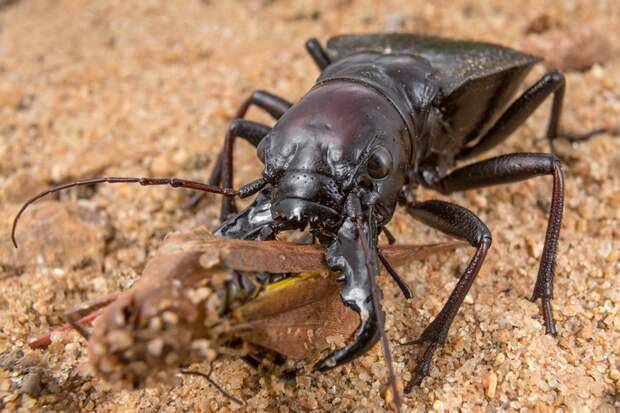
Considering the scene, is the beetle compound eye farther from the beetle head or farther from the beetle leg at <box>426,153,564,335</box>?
the beetle leg at <box>426,153,564,335</box>

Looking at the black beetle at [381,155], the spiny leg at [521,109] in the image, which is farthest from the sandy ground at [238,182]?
the spiny leg at [521,109]

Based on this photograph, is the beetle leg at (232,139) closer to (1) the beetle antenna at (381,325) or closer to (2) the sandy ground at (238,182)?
(2) the sandy ground at (238,182)

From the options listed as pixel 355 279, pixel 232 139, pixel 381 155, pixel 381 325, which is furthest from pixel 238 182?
pixel 381 325

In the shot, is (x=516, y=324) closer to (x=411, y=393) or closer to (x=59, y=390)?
(x=411, y=393)

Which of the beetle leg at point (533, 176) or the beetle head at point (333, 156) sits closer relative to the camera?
the beetle head at point (333, 156)

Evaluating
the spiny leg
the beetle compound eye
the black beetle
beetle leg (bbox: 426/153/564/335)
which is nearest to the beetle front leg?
the black beetle
